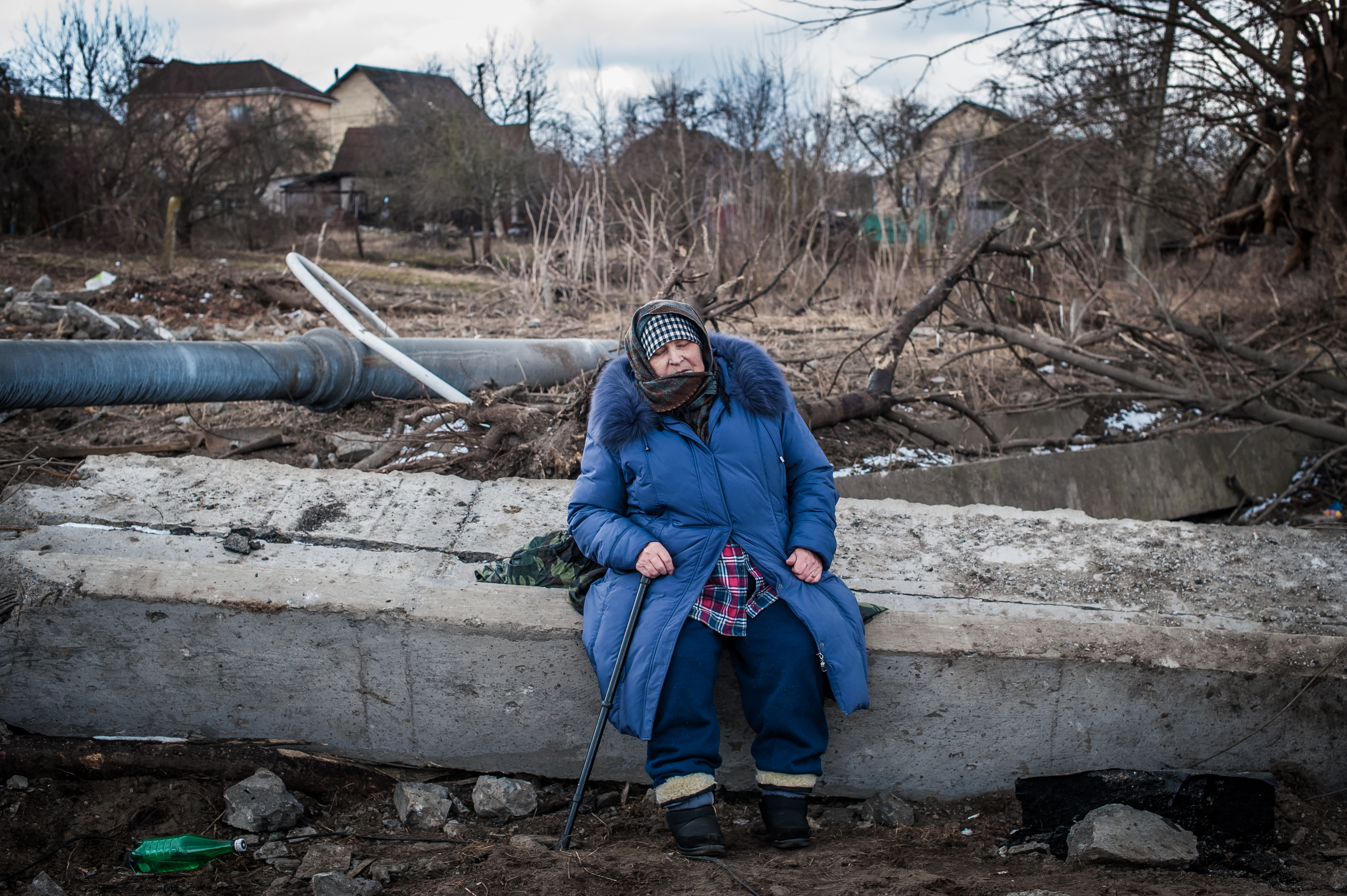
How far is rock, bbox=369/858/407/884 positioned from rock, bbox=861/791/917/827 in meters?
1.27

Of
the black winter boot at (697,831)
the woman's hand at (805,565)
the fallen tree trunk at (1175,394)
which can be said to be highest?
the fallen tree trunk at (1175,394)

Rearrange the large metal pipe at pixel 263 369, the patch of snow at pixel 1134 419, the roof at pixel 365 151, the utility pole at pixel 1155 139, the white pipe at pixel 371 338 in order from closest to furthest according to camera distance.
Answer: the large metal pipe at pixel 263 369 → the white pipe at pixel 371 338 → the patch of snow at pixel 1134 419 → the utility pole at pixel 1155 139 → the roof at pixel 365 151

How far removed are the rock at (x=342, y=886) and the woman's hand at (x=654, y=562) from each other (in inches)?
38.1

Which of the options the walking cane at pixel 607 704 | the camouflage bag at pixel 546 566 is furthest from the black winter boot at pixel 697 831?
the camouflage bag at pixel 546 566

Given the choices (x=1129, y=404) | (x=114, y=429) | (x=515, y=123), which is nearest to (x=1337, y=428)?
(x=1129, y=404)

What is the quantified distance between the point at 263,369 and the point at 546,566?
7.71 ft

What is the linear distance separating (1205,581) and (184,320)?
9.07 metres

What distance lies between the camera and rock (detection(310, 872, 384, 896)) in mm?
2045

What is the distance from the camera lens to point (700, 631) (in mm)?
2410

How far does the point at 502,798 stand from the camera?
2.62m

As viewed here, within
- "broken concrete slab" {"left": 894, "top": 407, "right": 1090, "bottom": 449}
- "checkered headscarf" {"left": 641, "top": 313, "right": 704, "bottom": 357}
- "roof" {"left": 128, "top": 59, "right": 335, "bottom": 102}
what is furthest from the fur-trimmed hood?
"roof" {"left": 128, "top": 59, "right": 335, "bottom": 102}

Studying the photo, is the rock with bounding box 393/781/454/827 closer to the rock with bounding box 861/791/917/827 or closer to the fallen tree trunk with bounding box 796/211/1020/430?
the rock with bounding box 861/791/917/827

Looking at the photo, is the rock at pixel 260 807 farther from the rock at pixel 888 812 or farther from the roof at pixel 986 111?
the roof at pixel 986 111

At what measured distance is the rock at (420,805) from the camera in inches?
100.0
